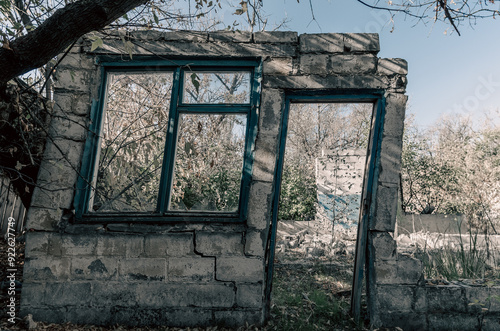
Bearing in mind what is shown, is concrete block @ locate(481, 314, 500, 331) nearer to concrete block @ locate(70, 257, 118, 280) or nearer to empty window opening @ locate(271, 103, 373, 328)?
empty window opening @ locate(271, 103, 373, 328)

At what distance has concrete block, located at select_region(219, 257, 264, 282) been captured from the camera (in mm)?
3139

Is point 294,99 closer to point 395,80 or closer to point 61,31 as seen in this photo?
point 395,80

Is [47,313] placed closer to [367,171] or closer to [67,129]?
[67,129]

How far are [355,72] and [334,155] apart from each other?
17.8 ft

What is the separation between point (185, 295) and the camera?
314cm

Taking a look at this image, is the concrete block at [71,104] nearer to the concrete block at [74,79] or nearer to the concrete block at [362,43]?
the concrete block at [74,79]

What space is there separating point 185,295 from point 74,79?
2.42 m

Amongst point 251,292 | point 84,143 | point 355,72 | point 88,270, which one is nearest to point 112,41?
point 84,143

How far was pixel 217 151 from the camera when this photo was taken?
13.9 feet

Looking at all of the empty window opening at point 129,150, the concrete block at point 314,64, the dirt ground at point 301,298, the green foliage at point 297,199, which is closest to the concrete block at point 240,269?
the dirt ground at point 301,298

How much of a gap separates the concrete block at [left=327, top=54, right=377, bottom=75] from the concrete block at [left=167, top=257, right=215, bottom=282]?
227 cm

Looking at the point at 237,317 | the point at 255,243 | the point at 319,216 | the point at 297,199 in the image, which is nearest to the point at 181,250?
the point at 255,243

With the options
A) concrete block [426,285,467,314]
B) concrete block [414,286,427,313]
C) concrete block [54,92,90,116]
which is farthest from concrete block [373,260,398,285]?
concrete block [54,92,90,116]

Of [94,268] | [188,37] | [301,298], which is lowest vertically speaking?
[301,298]
